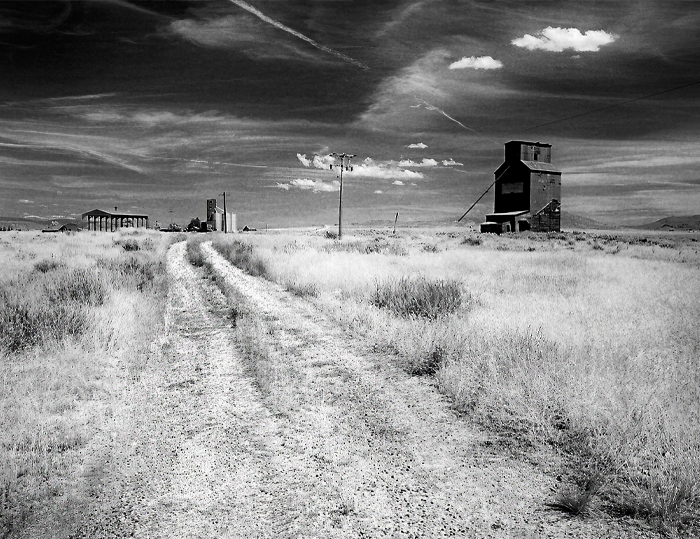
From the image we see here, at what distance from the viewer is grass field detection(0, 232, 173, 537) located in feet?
11.7

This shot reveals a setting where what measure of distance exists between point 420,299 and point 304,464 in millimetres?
6581

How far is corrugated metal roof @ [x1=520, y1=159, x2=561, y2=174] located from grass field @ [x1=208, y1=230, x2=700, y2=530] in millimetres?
47261

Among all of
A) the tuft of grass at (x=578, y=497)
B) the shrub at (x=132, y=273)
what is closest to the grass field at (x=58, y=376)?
the shrub at (x=132, y=273)

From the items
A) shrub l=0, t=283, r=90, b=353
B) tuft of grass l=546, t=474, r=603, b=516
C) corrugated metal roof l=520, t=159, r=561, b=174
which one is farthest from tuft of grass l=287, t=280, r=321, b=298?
corrugated metal roof l=520, t=159, r=561, b=174

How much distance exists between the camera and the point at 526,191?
2219 inches

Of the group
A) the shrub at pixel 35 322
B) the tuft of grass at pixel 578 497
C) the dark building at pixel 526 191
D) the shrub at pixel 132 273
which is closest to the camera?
the tuft of grass at pixel 578 497

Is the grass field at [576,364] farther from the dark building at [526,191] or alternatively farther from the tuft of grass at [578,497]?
the dark building at [526,191]

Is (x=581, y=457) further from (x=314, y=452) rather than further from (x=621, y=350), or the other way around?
(x=621, y=350)

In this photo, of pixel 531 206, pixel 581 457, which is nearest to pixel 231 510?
pixel 581 457

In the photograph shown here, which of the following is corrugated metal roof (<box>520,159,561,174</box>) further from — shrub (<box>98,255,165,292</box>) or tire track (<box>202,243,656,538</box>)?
tire track (<box>202,243,656,538</box>)

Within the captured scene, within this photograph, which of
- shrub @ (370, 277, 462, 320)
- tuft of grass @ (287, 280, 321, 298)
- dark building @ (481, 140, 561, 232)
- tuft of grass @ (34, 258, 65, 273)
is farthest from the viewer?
dark building @ (481, 140, 561, 232)

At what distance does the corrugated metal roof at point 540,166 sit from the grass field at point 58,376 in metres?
56.5

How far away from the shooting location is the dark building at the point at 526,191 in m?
56.3

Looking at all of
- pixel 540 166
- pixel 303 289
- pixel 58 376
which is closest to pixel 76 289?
pixel 58 376
